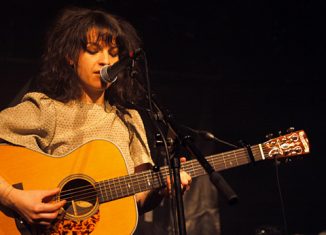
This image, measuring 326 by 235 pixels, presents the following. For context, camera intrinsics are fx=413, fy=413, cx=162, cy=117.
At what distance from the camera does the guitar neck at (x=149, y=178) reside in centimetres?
206

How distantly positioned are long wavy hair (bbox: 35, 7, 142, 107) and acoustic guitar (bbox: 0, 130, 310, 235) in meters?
0.45

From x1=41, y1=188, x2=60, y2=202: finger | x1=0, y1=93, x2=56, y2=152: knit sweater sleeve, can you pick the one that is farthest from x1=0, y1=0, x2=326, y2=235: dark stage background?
x1=41, y1=188, x2=60, y2=202: finger

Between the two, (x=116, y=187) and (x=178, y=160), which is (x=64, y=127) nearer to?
(x=116, y=187)

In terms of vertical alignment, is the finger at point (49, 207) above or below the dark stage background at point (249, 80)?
below

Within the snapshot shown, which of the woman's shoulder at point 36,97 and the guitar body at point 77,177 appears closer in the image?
the guitar body at point 77,177

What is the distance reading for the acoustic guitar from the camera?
1.97 metres

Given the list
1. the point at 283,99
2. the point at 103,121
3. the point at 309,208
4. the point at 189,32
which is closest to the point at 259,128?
the point at 283,99

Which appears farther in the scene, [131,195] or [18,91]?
[18,91]

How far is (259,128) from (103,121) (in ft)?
5.31

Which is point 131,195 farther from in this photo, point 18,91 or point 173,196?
point 18,91

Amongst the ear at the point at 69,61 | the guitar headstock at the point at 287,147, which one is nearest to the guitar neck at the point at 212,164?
the guitar headstock at the point at 287,147

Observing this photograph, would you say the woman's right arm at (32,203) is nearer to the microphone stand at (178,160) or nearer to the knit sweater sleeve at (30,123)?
the knit sweater sleeve at (30,123)

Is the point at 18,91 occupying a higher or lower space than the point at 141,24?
lower

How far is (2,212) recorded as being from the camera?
1938mm
